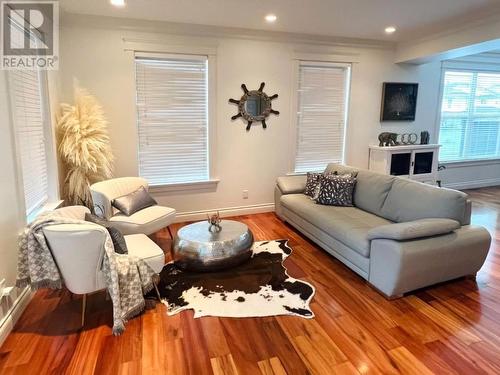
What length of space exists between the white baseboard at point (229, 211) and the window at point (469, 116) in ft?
12.7

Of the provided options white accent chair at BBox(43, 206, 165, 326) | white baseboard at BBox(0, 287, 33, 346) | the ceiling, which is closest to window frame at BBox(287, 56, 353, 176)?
the ceiling

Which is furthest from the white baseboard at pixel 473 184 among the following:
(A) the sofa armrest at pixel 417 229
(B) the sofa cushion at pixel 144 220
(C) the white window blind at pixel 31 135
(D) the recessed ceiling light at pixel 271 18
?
(C) the white window blind at pixel 31 135

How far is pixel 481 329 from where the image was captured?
2.31 metres

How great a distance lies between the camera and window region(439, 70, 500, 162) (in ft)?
20.4

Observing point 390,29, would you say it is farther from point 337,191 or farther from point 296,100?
point 337,191

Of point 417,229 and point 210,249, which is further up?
point 417,229

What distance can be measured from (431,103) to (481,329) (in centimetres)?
469

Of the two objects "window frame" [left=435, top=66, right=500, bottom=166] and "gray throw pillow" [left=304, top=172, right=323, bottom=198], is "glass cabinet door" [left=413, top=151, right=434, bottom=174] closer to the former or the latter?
"window frame" [left=435, top=66, right=500, bottom=166]

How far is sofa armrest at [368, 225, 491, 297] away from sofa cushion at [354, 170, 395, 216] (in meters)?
0.89

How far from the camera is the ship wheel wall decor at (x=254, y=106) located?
182 inches

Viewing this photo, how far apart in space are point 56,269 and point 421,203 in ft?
10.3

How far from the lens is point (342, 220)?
11.1 ft

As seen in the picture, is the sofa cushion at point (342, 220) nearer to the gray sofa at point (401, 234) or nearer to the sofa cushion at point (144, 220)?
the gray sofa at point (401, 234)

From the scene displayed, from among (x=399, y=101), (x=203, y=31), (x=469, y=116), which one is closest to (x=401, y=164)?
(x=399, y=101)
